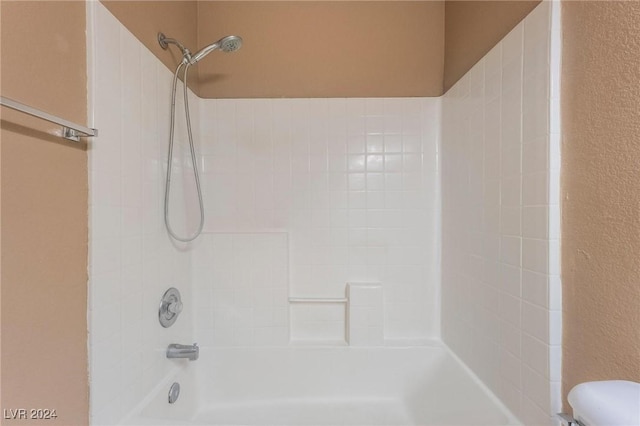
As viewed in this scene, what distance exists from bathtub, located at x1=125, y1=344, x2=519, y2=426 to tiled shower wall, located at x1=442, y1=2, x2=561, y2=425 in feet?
0.93

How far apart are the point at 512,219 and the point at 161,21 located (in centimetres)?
158

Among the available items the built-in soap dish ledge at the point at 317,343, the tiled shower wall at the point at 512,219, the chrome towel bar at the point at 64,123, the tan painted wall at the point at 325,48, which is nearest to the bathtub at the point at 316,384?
the built-in soap dish ledge at the point at 317,343

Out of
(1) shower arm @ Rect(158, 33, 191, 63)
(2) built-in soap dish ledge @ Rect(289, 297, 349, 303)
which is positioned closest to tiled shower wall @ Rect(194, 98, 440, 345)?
(2) built-in soap dish ledge @ Rect(289, 297, 349, 303)

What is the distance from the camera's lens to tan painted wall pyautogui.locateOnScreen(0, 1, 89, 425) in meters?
0.64

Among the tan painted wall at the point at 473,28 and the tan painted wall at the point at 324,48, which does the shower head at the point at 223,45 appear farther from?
the tan painted wall at the point at 473,28

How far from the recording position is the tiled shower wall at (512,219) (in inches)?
32.2

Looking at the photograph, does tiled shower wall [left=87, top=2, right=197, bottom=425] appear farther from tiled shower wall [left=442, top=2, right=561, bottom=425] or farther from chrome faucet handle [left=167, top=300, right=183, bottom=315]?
tiled shower wall [left=442, top=2, right=561, bottom=425]

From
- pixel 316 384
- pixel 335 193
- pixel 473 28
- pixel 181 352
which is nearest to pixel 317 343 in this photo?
pixel 316 384

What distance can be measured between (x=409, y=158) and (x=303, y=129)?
606 mm

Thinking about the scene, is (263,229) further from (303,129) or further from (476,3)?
(476,3)

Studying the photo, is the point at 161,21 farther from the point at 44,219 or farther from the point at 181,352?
the point at 181,352

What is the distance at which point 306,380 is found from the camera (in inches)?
60.2

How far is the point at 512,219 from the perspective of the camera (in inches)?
38.2

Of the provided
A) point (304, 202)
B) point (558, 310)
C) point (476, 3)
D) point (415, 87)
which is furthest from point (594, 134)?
point (304, 202)
